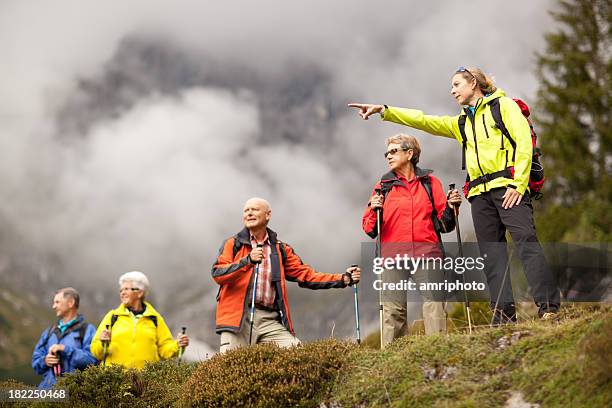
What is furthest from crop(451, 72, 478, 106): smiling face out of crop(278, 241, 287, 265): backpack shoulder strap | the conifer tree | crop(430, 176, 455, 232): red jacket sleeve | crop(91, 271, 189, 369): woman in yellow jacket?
the conifer tree

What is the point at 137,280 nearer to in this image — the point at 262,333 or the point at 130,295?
the point at 130,295

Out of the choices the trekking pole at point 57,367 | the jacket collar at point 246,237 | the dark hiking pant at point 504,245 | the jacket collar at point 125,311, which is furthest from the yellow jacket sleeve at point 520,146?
the trekking pole at point 57,367

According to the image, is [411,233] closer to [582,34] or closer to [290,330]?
[290,330]

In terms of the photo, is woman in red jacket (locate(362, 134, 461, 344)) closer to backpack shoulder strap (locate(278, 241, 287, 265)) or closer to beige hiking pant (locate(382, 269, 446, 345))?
beige hiking pant (locate(382, 269, 446, 345))

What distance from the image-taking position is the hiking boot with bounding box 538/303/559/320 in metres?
7.17

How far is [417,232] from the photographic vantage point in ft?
27.9

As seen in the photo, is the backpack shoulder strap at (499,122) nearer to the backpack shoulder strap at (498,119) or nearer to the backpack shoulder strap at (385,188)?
the backpack shoulder strap at (498,119)

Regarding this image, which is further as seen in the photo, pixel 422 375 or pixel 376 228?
pixel 376 228

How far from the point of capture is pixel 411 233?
334 inches

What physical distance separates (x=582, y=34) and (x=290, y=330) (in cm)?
2822

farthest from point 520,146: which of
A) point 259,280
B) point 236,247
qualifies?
point 236,247

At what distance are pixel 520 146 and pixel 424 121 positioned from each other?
Answer: 1.61 meters

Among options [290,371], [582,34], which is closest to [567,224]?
[582,34]

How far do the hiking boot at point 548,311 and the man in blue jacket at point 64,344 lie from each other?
6.99 meters
